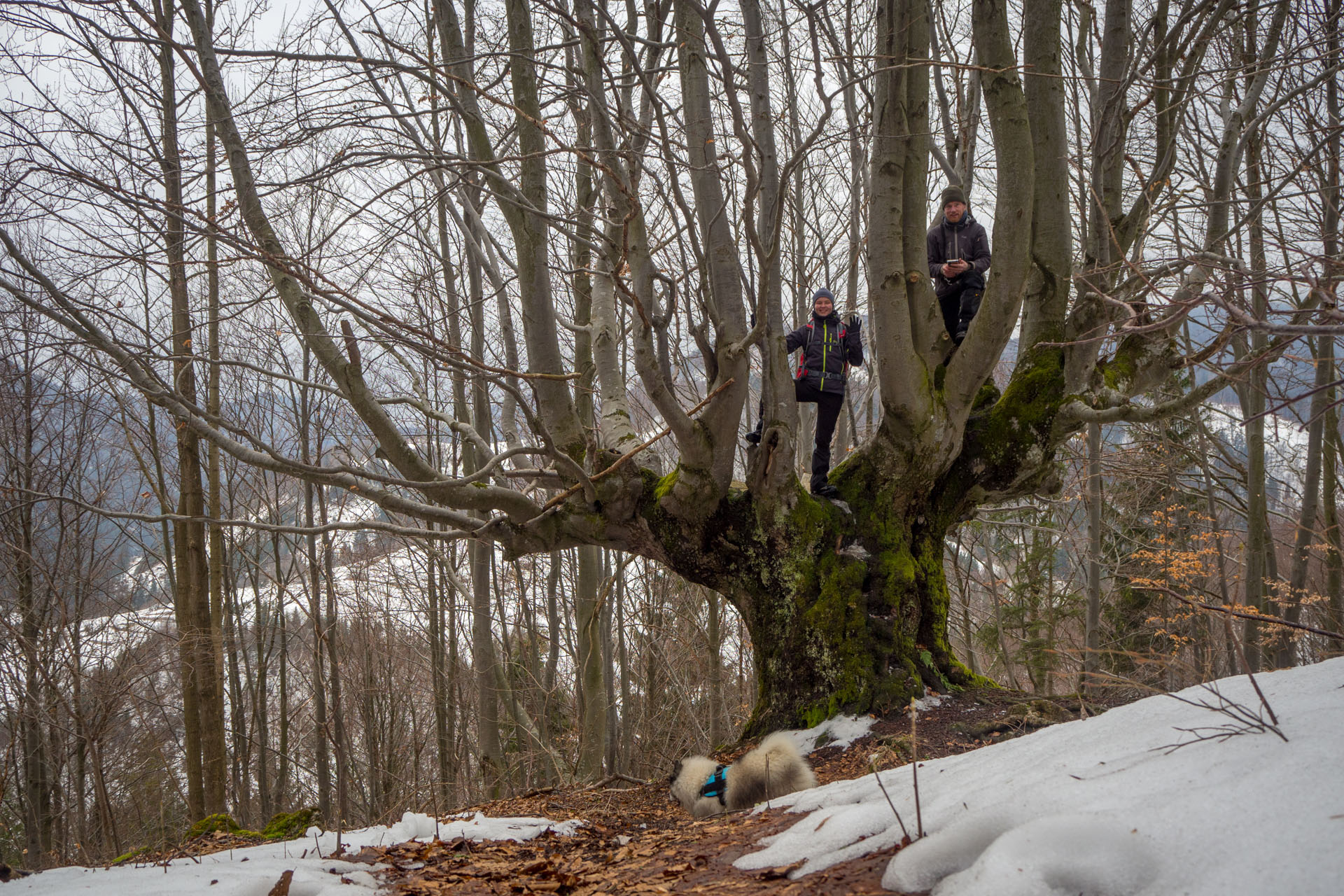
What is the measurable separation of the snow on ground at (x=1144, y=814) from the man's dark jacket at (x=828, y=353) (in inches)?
125

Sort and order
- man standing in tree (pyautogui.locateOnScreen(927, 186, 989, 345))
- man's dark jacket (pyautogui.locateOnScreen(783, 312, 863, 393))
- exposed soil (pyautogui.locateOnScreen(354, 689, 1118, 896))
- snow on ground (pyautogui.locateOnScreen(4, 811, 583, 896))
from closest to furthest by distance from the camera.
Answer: exposed soil (pyautogui.locateOnScreen(354, 689, 1118, 896))
snow on ground (pyautogui.locateOnScreen(4, 811, 583, 896))
man standing in tree (pyautogui.locateOnScreen(927, 186, 989, 345))
man's dark jacket (pyautogui.locateOnScreen(783, 312, 863, 393))

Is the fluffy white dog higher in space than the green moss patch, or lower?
higher

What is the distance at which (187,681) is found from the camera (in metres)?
9.60

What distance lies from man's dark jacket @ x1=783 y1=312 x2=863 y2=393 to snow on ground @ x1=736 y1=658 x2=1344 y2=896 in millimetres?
3167

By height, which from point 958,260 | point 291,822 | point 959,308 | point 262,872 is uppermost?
point 958,260

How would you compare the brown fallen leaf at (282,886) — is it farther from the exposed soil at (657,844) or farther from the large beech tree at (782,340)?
the large beech tree at (782,340)

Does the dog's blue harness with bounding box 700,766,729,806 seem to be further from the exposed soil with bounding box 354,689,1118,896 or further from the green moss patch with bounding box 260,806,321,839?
the green moss patch with bounding box 260,806,321,839

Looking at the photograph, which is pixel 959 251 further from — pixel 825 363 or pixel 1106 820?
pixel 1106 820

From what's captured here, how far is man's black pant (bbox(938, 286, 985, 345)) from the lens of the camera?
16.9 feet

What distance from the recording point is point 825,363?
5.24 meters

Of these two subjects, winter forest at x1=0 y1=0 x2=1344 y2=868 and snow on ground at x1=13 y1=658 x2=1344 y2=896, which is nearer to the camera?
snow on ground at x1=13 y1=658 x2=1344 y2=896

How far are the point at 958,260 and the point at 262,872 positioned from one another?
5.04m

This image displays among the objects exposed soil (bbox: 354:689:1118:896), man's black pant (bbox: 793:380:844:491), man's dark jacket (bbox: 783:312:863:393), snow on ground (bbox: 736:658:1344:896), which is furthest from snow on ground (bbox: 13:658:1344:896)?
man's dark jacket (bbox: 783:312:863:393)

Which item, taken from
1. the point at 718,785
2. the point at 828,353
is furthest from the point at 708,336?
the point at 718,785
